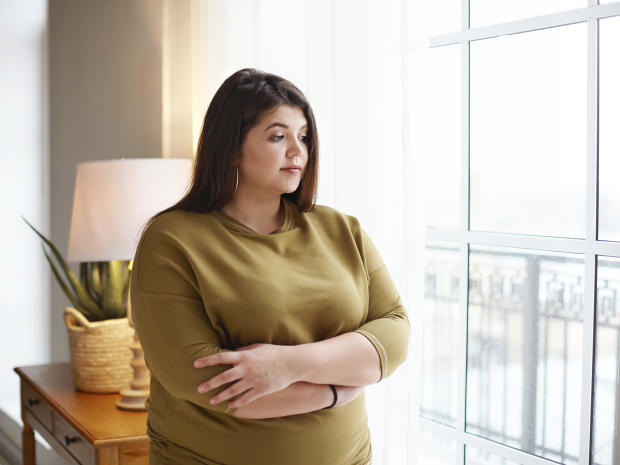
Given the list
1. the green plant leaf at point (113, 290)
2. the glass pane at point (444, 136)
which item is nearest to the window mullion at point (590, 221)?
the glass pane at point (444, 136)

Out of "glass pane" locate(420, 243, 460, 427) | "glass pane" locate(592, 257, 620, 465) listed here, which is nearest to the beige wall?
"glass pane" locate(420, 243, 460, 427)

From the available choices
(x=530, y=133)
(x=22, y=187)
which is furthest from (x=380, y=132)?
(x=22, y=187)

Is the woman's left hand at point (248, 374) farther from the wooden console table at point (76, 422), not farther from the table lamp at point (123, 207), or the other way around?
the table lamp at point (123, 207)

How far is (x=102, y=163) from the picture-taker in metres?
1.91

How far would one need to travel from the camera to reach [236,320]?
1.14 metres

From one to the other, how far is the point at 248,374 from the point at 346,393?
0.79ft

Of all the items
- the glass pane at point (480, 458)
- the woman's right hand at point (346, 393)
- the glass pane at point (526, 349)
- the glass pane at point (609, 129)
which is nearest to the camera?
the woman's right hand at point (346, 393)

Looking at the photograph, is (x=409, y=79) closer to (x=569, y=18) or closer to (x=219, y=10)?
(x=569, y=18)

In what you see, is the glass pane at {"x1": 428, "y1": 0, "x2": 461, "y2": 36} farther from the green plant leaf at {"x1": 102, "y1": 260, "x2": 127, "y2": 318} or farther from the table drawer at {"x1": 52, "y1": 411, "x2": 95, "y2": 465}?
the table drawer at {"x1": 52, "y1": 411, "x2": 95, "y2": 465}

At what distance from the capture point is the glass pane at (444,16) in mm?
1601

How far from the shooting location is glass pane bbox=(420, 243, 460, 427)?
1.67m

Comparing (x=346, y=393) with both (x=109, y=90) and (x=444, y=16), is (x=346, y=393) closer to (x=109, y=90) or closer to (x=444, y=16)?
(x=444, y=16)

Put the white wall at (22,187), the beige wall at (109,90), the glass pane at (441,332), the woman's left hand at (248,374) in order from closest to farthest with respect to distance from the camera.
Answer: the woman's left hand at (248,374) → the glass pane at (441,332) → the beige wall at (109,90) → the white wall at (22,187)

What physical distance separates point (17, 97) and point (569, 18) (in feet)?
9.31
